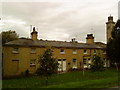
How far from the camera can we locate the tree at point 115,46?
133 ft

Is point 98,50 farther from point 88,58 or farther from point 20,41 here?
point 20,41

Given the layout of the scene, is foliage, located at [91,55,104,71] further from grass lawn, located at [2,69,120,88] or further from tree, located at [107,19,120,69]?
tree, located at [107,19,120,69]

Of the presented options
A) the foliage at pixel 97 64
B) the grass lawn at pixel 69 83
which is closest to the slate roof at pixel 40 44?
the foliage at pixel 97 64

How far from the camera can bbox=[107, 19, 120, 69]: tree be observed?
4044cm

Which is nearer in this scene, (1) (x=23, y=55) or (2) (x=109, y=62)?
(1) (x=23, y=55)

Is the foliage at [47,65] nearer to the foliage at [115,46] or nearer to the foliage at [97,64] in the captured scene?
the foliage at [97,64]

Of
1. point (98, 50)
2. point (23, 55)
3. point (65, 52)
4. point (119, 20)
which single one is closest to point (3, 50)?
point (23, 55)

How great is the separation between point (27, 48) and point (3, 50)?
4386 mm

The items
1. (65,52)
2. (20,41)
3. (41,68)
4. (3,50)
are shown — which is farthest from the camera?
(65,52)

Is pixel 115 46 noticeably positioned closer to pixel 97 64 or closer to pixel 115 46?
pixel 115 46

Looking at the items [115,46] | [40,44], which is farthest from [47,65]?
[115,46]

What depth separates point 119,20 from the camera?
41.8m

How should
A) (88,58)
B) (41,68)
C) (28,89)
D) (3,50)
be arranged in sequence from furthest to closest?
1. (88,58)
2. (3,50)
3. (41,68)
4. (28,89)

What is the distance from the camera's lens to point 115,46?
40.8 m
